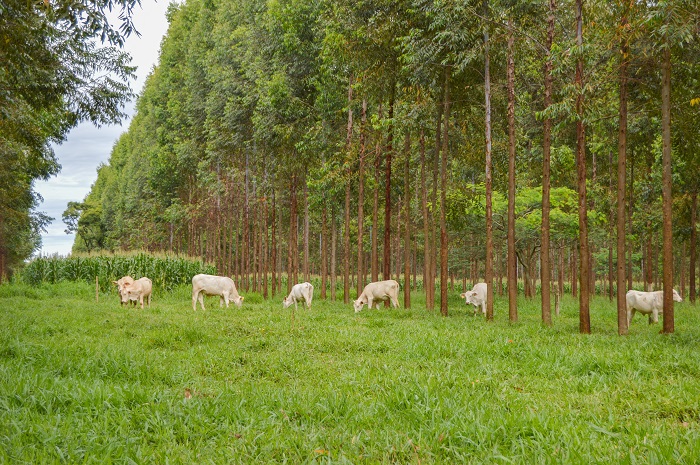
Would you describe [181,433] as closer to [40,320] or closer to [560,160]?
[40,320]

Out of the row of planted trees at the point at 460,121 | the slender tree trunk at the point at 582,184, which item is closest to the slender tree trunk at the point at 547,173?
the row of planted trees at the point at 460,121

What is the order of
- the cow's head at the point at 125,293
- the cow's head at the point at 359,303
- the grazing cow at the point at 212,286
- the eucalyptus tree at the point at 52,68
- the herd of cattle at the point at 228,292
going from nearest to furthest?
1. the eucalyptus tree at the point at 52,68
2. the cow's head at the point at 125,293
3. the herd of cattle at the point at 228,292
4. the grazing cow at the point at 212,286
5. the cow's head at the point at 359,303

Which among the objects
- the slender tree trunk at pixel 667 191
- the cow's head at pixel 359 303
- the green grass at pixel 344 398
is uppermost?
the slender tree trunk at pixel 667 191

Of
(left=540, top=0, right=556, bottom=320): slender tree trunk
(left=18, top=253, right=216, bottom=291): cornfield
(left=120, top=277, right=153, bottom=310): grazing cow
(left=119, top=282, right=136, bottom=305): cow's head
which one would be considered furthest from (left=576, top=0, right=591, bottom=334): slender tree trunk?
(left=18, top=253, right=216, bottom=291): cornfield

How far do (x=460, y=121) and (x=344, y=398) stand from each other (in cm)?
1744

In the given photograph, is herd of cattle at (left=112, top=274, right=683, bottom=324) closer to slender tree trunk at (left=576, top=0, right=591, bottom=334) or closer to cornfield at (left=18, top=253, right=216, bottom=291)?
cornfield at (left=18, top=253, right=216, bottom=291)

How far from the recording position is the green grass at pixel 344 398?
4.76 metres

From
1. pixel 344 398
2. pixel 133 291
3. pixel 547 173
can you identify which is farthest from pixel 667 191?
pixel 133 291

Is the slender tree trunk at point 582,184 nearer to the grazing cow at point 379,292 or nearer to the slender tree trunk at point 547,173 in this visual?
the slender tree trunk at point 547,173

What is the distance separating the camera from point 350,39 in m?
20.3

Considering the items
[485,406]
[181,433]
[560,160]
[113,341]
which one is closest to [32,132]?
[113,341]

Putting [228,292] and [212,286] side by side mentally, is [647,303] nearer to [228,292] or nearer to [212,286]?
[228,292]

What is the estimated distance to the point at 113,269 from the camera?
28.5 meters

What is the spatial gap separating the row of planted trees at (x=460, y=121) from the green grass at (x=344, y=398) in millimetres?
5970
